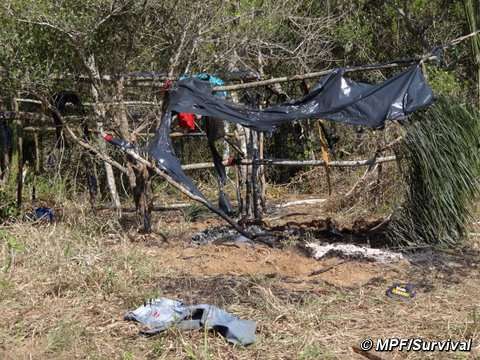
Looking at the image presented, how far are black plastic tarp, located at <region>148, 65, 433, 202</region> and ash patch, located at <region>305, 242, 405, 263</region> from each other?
1196mm

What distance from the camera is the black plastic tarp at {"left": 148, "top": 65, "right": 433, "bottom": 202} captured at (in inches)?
245

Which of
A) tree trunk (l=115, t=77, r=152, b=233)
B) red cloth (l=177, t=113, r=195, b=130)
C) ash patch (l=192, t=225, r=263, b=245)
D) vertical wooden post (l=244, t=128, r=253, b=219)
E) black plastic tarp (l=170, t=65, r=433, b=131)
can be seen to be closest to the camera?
black plastic tarp (l=170, t=65, r=433, b=131)

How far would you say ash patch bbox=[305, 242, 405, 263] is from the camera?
5.96 m

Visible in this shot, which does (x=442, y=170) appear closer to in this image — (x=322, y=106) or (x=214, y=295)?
(x=322, y=106)

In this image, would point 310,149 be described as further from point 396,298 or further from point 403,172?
point 396,298

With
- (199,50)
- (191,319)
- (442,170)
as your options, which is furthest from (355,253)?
(199,50)

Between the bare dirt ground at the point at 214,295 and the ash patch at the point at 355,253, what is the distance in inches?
4.3

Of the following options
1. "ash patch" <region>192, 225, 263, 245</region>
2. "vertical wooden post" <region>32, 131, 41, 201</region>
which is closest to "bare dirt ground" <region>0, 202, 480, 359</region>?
"ash patch" <region>192, 225, 263, 245</region>

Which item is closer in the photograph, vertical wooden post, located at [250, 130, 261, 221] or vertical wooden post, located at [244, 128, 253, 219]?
vertical wooden post, located at [250, 130, 261, 221]

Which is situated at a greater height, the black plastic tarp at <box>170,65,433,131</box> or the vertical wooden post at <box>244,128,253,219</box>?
the black plastic tarp at <box>170,65,433,131</box>

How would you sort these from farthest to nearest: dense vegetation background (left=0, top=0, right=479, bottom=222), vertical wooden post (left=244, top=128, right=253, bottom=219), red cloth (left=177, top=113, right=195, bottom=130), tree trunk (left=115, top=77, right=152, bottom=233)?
1. vertical wooden post (left=244, top=128, right=253, bottom=219)
2. red cloth (left=177, top=113, right=195, bottom=130)
3. tree trunk (left=115, top=77, right=152, bottom=233)
4. dense vegetation background (left=0, top=0, right=479, bottom=222)

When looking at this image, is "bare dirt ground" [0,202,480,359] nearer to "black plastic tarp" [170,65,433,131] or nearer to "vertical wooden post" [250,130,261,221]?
"black plastic tarp" [170,65,433,131]

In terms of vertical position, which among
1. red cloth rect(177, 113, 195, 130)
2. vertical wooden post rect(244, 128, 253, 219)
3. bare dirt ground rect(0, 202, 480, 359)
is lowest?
bare dirt ground rect(0, 202, 480, 359)

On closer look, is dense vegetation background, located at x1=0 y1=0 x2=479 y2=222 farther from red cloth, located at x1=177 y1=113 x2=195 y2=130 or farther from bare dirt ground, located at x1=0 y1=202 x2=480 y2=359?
bare dirt ground, located at x1=0 y1=202 x2=480 y2=359
